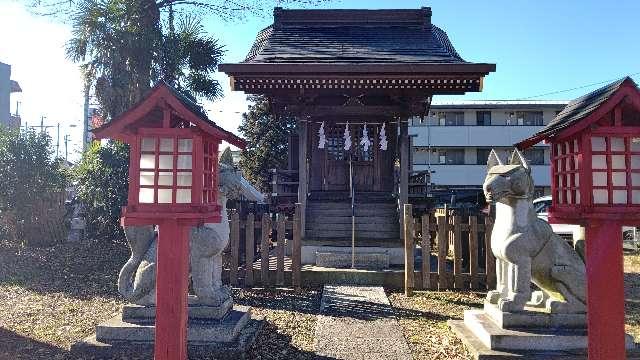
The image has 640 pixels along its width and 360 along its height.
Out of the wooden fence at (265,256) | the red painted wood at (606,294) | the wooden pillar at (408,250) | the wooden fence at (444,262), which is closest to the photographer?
the red painted wood at (606,294)

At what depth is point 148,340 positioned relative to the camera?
15.4 feet

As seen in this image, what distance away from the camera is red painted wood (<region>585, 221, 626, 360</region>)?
9.66 feet

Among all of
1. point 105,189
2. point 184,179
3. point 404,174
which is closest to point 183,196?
point 184,179

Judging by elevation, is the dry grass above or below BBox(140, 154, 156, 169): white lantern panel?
below

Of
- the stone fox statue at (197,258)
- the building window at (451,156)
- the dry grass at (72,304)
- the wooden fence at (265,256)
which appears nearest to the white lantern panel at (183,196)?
the stone fox statue at (197,258)

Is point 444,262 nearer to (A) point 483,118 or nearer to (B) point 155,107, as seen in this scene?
(B) point 155,107

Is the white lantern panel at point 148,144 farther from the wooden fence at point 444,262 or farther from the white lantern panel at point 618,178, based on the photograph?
the wooden fence at point 444,262

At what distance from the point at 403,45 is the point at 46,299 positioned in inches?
380

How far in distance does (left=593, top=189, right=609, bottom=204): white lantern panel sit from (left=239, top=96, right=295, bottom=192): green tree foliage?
897 inches

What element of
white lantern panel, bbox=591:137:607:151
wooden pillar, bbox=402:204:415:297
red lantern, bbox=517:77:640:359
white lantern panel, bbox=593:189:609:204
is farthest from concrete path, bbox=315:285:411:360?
white lantern panel, bbox=591:137:607:151

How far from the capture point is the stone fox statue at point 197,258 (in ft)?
15.9

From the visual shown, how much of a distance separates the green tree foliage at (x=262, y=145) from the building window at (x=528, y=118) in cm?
1786

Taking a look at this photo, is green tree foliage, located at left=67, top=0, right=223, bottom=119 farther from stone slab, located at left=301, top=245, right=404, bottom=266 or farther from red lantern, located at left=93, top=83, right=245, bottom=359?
red lantern, located at left=93, top=83, right=245, bottom=359

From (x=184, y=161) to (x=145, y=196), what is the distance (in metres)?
0.39
